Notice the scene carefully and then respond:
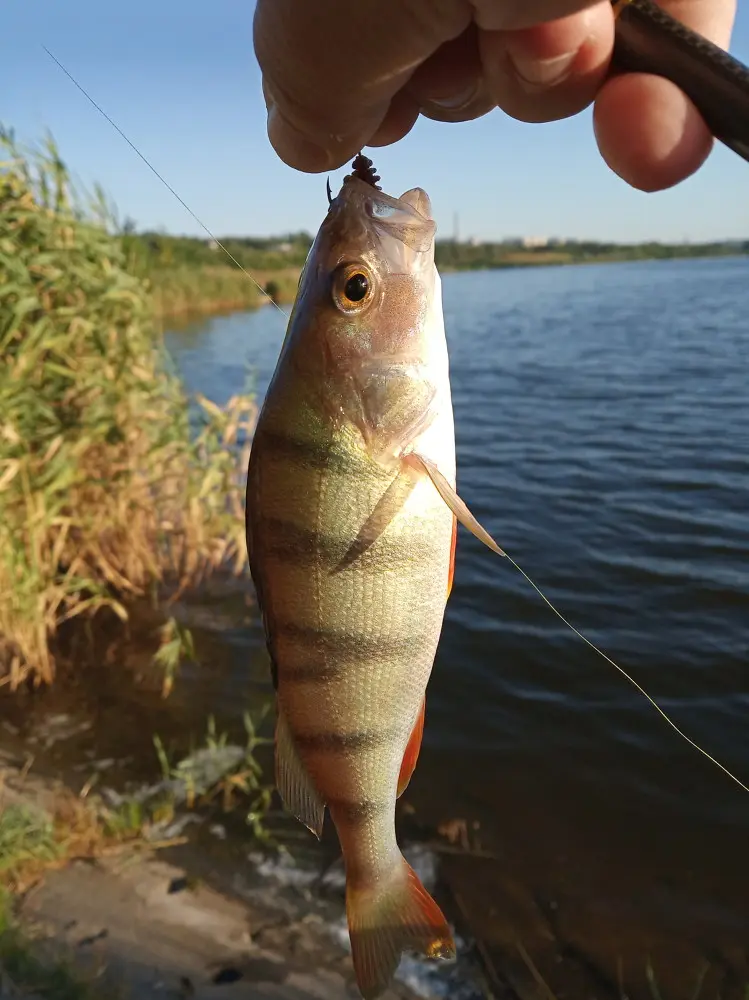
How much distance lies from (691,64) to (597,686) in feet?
19.8

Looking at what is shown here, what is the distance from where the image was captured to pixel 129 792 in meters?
5.31

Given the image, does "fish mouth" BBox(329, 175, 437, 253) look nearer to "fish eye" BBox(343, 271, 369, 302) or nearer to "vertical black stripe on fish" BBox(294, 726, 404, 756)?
"fish eye" BBox(343, 271, 369, 302)

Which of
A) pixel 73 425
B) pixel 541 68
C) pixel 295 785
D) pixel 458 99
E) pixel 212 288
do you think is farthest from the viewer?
pixel 212 288

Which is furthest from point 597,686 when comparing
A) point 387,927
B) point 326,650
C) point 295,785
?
point 326,650

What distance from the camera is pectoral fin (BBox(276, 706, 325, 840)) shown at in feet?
5.79

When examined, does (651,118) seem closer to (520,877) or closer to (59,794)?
(520,877)

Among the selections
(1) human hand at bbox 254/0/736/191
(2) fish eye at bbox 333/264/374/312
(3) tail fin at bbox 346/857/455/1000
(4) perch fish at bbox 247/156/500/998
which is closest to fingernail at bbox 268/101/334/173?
(1) human hand at bbox 254/0/736/191

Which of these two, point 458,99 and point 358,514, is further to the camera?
point 458,99

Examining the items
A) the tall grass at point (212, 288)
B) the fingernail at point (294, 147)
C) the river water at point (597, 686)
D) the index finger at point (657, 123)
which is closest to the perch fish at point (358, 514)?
the fingernail at point (294, 147)

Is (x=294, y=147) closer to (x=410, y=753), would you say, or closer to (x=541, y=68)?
(x=541, y=68)

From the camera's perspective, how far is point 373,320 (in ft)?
5.62

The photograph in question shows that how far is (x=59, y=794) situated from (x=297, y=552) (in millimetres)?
4296

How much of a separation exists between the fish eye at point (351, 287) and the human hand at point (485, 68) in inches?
11.8

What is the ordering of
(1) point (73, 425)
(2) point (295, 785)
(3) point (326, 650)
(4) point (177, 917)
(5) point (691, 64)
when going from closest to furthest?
(5) point (691, 64), (3) point (326, 650), (2) point (295, 785), (4) point (177, 917), (1) point (73, 425)
